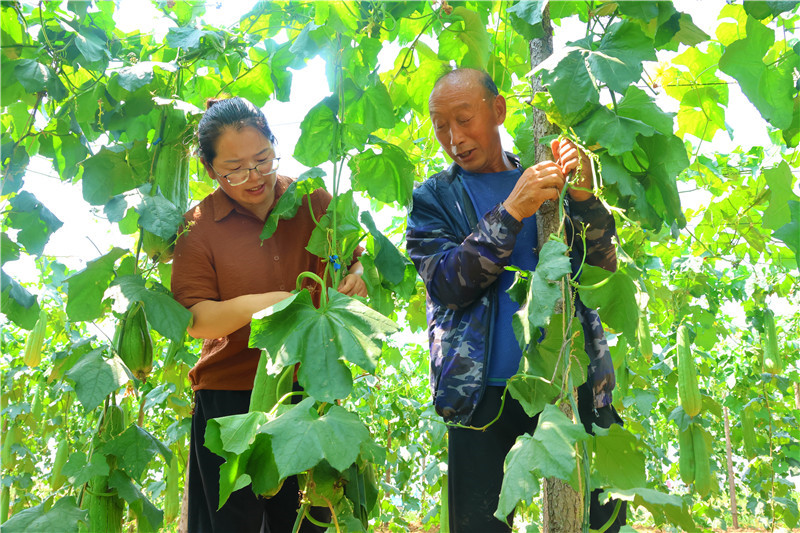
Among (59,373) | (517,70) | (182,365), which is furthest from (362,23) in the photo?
(182,365)

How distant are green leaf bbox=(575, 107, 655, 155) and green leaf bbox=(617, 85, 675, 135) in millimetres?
47

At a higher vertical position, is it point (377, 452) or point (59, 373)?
point (59, 373)

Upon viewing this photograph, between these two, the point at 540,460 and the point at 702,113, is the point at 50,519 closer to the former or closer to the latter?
the point at 540,460

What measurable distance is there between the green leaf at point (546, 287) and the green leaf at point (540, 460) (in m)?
0.16

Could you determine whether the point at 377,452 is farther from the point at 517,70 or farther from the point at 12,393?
the point at 12,393

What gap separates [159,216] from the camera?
1674mm

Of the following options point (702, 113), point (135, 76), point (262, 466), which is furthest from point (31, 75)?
point (702, 113)

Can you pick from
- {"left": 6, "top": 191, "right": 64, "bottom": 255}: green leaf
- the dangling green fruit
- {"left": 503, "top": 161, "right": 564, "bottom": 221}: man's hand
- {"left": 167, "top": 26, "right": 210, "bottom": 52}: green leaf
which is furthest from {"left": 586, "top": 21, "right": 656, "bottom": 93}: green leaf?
{"left": 6, "top": 191, "right": 64, "bottom": 255}: green leaf

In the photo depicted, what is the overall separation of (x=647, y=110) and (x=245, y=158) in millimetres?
1049

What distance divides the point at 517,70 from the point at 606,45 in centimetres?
103

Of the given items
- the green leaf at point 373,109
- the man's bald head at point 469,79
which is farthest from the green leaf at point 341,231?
the man's bald head at point 469,79

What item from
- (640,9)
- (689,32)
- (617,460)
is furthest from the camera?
(689,32)

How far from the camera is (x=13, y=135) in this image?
6.87 feet

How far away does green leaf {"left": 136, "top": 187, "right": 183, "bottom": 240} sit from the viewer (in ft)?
5.42
